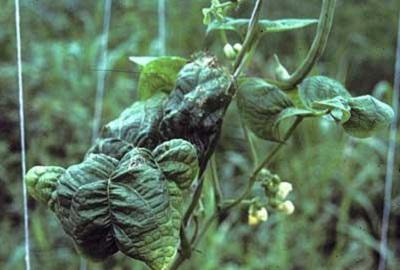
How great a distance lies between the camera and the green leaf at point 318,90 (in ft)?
2.06

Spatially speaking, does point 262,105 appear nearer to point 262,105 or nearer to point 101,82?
point 262,105

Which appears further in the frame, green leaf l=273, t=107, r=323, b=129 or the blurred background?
the blurred background

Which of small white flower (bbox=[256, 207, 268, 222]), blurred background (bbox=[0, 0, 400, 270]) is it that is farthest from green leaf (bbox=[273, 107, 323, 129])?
blurred background (bbox=[0, 0, 400, 270])

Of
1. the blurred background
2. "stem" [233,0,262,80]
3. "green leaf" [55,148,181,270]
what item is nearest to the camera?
"green leaf" [55,148,181,270]

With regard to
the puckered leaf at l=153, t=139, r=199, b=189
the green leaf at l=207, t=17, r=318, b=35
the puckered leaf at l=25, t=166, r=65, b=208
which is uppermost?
the green leaf at l=207, t=17, r=318, b=35

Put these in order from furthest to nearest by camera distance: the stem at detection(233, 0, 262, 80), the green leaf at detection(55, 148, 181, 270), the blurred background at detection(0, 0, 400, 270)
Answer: the blurred background at detection(0, 0, 400, 270) → the stem at detection(233, 0, 262, 80) → the green leaf at detection(55, 148, 181, 270)

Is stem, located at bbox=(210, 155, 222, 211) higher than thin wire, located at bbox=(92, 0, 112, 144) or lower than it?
higher

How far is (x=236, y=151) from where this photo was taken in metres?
1.75

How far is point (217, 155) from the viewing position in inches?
68.5

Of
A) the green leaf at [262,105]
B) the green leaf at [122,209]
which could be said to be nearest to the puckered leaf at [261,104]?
the green leaf at [262,105]

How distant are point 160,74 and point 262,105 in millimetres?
99

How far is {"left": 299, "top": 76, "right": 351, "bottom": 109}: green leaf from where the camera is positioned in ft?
2.06

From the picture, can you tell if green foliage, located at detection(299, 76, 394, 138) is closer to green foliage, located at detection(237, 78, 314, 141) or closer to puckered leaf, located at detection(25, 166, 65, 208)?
green foliage, located at detection(237, 78, 314, 141)

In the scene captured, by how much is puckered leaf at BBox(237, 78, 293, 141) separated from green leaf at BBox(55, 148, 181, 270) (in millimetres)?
112
